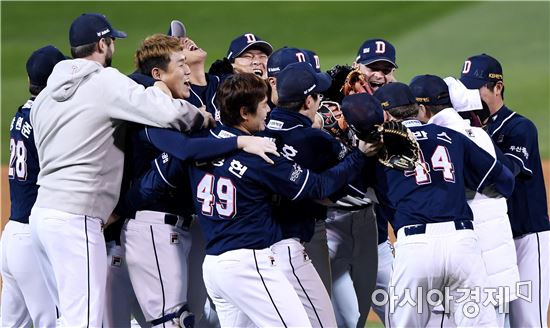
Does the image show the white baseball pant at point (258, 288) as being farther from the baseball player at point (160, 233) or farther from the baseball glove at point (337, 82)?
the baseball glove at point (337, 82)

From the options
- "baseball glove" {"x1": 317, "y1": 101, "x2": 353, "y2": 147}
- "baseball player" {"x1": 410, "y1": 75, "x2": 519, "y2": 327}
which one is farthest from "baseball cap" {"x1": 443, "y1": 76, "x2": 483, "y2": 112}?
"baseball glove" {"x1": 317, "y1": 101, "x2": 353, "y2": 147}

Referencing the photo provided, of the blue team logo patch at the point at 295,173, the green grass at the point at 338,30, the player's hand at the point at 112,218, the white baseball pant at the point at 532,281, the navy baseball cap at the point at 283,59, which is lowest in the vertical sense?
the white baseball pant at the point at 532,281

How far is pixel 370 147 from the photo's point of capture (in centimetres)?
476

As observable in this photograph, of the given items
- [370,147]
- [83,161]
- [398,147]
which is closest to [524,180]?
[398,147]

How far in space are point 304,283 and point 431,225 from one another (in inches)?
28.7

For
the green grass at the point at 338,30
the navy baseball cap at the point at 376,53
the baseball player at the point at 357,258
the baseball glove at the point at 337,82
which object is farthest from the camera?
the green grass at the point at 338,30

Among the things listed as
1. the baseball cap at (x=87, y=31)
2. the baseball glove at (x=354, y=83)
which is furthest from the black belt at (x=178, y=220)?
the baseball glove at (x=354, y=83)

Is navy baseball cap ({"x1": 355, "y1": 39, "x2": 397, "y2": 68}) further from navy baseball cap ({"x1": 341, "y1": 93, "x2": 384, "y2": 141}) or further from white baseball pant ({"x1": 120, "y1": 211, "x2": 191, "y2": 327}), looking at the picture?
white baseball pant ({"x1": 120, "y1": 211, "x2": 191, "y2": 327})

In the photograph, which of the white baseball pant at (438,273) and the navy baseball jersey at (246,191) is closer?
the navy baseball jersey at (246,191)

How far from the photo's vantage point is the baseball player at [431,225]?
16.0ft

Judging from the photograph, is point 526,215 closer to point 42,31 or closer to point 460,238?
point 460,238

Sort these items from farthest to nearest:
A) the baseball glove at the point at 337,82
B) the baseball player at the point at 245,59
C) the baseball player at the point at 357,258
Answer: the baseball player at the point at 245,59
the baseball glove at the point at 337,82
the baseball player at the point at 357,258

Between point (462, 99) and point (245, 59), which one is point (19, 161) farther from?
point (462, 99)

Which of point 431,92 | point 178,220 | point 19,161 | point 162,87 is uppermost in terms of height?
point 162,87
